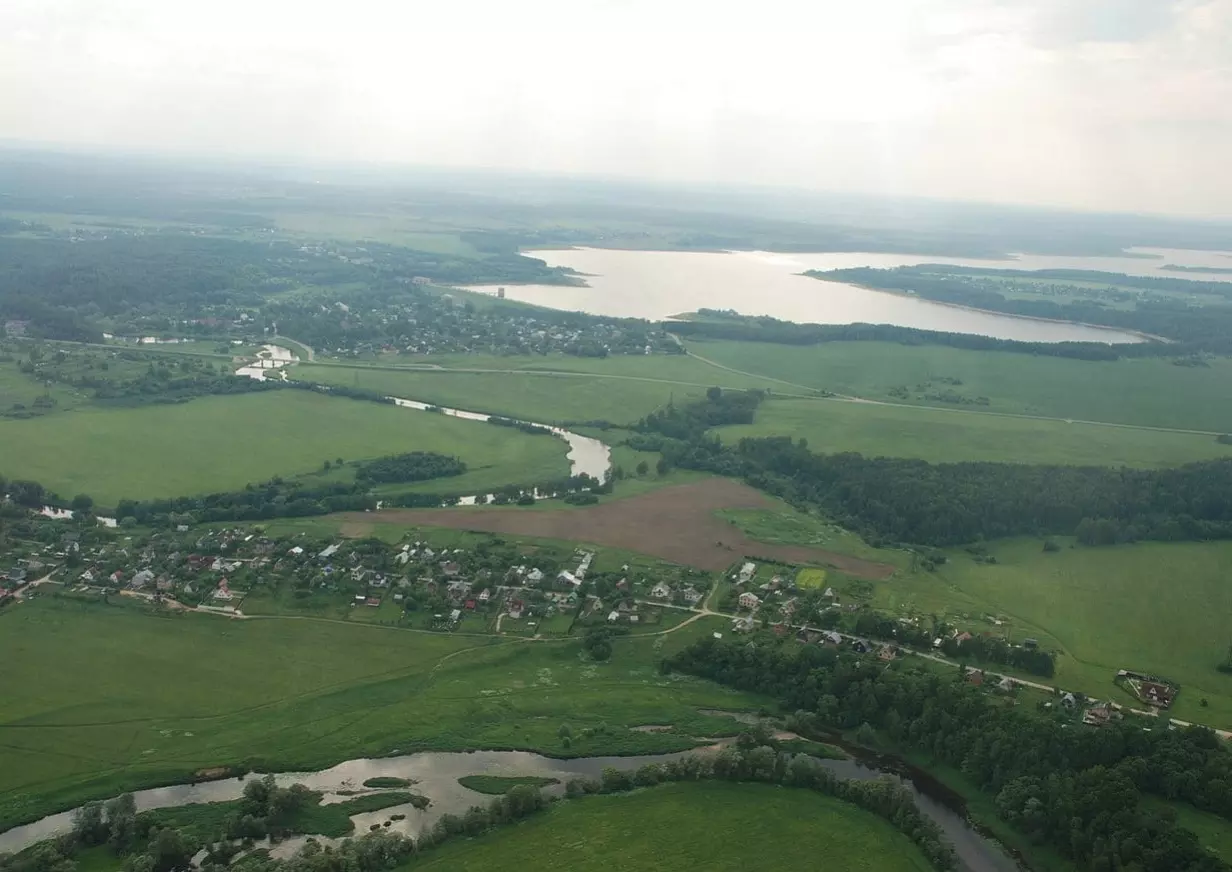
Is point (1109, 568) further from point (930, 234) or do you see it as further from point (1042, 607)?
point (930, 234)

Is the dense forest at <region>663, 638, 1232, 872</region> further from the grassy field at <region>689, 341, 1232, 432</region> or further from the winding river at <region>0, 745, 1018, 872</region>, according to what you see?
the grassy field at <region>689, 341, 1232, 432</region>

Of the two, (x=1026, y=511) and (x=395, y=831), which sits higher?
(x=1026, y=511)

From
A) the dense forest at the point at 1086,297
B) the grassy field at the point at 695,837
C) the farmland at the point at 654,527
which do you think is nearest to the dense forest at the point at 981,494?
the farmland at the point at 654,527

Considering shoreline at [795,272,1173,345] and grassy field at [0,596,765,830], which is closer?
grassy field at [0,596,765,830]

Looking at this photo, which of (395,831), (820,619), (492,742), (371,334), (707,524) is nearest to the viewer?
(395,831)

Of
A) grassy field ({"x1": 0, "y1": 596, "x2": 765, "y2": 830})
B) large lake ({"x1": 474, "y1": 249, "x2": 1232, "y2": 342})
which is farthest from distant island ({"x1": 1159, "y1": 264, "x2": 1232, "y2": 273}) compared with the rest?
grassy field ({"x1": 0, "y1": 596, "x2": 765, "y2": 830})

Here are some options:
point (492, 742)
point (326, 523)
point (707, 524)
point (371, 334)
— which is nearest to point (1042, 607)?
point (707, 524)

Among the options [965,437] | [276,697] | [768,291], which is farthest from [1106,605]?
[768,291]
